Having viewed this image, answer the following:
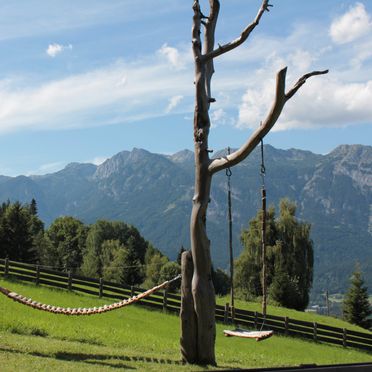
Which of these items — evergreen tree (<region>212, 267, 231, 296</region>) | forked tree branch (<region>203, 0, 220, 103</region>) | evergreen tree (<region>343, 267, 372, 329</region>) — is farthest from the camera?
evergreen tree (<region>212, 267, 231, 296</region>)

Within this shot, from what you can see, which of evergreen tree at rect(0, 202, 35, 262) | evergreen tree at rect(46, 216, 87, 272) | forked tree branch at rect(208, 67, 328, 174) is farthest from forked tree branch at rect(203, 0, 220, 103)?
evergreen tree at rect(46, 216, 87, 272)

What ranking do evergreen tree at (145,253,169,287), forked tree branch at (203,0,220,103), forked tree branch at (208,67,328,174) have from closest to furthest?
forked tree branch at (208,67,328,174)
forked tree branch at (203,0,220,103)
evergreen tree at (145,253,169,287)

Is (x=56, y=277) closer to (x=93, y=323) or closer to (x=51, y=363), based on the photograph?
(x=93, y=323)

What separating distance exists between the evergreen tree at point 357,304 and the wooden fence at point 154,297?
20.7 metres

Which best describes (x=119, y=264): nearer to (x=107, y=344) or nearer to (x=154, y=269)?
(x=154, y=269)

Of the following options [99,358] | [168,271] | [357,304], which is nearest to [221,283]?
[168,271]

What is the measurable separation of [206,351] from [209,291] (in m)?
1.09

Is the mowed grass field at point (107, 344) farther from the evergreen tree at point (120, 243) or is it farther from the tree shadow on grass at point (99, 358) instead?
the evergreen tree at point (120, 243)

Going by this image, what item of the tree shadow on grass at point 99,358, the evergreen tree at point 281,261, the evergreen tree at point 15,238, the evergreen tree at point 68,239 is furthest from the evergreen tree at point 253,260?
the evergreen tree at point 68,239

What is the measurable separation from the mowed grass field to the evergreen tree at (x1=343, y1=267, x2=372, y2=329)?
2134 centimetres

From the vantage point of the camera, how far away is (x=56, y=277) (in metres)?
27.8

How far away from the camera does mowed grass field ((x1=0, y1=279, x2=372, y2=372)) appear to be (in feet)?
37.1

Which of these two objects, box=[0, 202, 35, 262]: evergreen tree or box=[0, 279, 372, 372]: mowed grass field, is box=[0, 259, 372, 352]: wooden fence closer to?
box=[0, 279, 372, 372]: mowed grass field

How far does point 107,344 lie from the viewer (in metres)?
15.9
